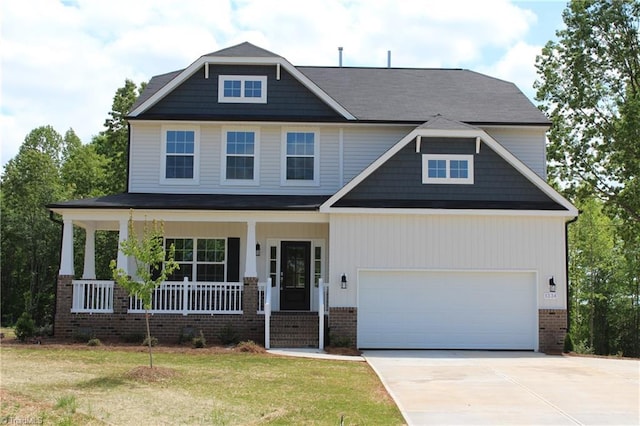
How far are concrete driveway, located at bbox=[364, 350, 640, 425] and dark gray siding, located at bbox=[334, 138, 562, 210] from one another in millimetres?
3953

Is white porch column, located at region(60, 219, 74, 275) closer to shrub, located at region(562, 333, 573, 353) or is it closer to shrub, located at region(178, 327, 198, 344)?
shrub, located at region(178, 327, 198, 344)

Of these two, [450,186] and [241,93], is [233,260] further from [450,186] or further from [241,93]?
[450,186]

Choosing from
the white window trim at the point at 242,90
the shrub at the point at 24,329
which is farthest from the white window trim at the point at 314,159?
the shrub at the point at 24,329

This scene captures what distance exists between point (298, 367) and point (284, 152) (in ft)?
27.9

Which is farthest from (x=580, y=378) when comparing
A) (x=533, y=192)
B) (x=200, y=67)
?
(x=200, y=67)

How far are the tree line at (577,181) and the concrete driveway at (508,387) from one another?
424 inches

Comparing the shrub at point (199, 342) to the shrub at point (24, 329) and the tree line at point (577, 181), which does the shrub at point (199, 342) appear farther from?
the tree line at point (577, 181)

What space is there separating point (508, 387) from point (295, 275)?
9536 millimetres

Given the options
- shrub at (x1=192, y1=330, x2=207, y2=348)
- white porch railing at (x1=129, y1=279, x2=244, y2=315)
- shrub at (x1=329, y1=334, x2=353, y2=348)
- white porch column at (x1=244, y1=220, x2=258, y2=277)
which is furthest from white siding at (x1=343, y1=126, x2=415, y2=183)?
shrub at (x1=192, y1=330, x2=207, y2=348)

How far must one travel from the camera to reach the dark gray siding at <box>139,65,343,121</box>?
21000mm

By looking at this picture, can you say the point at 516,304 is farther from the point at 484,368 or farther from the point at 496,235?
the point at 484,368

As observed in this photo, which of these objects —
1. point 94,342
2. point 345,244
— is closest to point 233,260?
point 345,244

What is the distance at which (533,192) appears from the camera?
18.9 metres

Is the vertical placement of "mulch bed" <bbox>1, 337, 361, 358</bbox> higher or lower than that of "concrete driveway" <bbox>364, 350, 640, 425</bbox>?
higher
